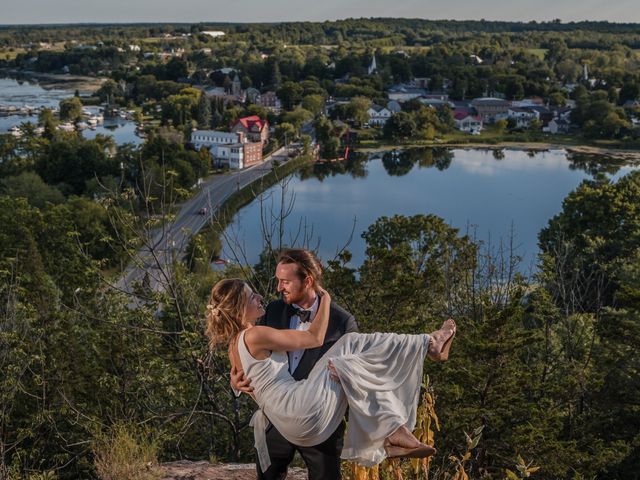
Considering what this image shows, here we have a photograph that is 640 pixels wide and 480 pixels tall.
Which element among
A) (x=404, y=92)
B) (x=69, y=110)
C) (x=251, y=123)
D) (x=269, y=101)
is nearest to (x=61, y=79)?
(x=269, y=101)

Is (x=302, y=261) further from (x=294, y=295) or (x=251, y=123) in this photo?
(x=251, y=123)

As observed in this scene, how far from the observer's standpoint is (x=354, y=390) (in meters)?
1.80

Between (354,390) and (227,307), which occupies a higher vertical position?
(227,307)

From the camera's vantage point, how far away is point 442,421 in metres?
4.13

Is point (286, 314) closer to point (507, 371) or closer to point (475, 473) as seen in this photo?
point (475, 473)

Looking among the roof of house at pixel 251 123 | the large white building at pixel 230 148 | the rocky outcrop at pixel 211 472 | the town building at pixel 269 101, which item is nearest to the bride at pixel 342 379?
the rocky outcrop at pixel 211 472

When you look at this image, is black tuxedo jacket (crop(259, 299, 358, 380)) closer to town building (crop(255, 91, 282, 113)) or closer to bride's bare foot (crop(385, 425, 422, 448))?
bride's bare foot (crop(385, 425, 422, 448))

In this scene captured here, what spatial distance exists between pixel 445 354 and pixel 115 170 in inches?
871

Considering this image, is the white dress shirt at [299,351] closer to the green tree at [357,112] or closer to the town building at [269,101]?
the green tree at [357,112]

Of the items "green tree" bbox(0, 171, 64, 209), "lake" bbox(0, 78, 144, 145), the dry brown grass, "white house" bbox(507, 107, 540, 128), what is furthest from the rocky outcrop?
"white house" bbox(507, 107, 540, 128)

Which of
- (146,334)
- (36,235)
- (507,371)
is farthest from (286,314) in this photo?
(36,235)

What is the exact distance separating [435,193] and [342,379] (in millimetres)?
23584

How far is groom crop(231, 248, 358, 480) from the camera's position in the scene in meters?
1.86

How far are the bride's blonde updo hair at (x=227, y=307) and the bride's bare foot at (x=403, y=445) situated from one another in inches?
18.3
